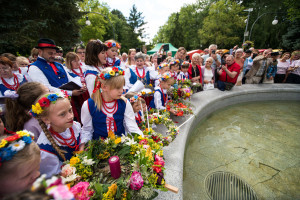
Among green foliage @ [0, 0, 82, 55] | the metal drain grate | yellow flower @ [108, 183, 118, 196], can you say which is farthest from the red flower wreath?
green foliage @ [0, 0, 82, 55]

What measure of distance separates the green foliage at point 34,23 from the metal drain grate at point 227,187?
12.2 metres

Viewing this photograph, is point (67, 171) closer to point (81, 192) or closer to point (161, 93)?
point (81, 192)

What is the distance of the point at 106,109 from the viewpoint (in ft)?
6.64

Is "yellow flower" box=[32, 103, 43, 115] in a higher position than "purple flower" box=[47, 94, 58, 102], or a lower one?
lower

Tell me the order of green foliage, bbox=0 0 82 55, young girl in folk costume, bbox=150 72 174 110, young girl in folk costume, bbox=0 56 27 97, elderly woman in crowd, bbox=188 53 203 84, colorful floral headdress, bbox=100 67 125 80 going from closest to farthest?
colorful floral headdress, bbox=100 67 125 80, young girl in folk costume, bbox=0 56 27 97, young girl in folk costume, bbox=150 72 174 110, elderly woman in crowd, bbox=188 53 203 84, green foliage, bbox=0 0 82 55

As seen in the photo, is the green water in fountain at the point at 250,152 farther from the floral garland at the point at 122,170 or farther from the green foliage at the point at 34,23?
the green foliage at the point at 34,23

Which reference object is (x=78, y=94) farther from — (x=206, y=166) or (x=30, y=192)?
(x=206, y=166)

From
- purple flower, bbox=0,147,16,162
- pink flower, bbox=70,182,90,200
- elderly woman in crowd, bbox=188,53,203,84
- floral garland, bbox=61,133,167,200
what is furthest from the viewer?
elderly woman in crowd, bbox=188,53,203,84

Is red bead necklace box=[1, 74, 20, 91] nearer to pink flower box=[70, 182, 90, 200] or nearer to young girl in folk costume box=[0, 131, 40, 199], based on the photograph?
young girl in folk costume box=[0, 131, 40, 199]

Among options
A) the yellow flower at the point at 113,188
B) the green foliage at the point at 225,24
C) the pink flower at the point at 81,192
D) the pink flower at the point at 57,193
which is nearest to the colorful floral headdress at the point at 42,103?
the pink flower at the point at 81,192

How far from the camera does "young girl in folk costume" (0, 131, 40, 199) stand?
35.1 inches

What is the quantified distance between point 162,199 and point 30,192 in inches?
62.4

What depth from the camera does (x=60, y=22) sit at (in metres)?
10.7

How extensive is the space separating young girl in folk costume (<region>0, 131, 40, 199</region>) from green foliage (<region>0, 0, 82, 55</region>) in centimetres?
1103
